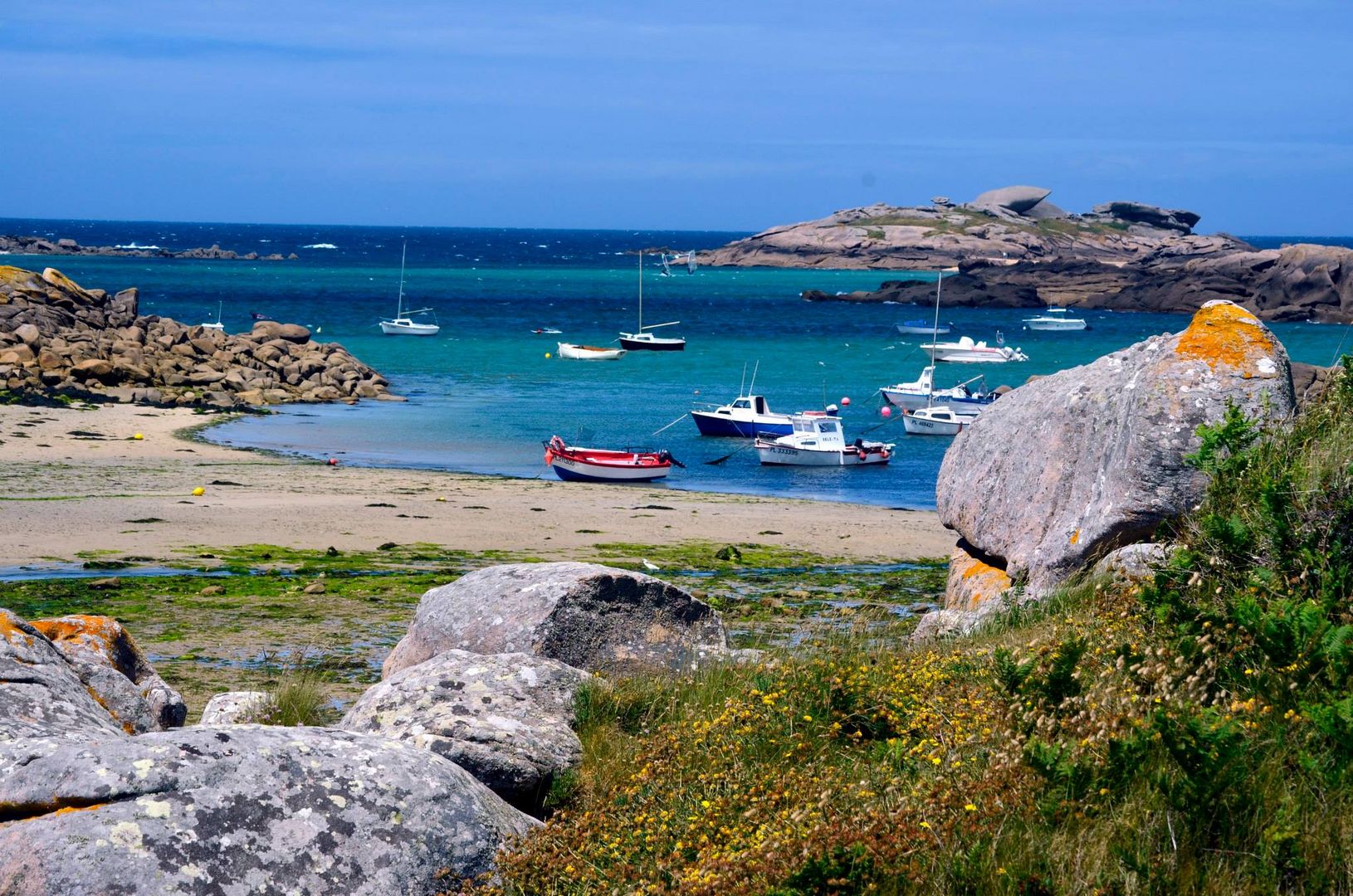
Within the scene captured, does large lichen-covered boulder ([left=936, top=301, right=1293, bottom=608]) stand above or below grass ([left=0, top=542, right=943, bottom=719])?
above

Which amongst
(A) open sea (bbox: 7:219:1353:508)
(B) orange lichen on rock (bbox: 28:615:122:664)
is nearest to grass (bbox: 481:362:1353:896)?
(B) orange lichen on rock (bbox: 28:615:122:664)

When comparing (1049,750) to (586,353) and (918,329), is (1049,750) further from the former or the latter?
(918,329)

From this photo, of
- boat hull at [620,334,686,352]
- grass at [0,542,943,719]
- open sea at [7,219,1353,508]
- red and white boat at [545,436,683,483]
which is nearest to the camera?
grass at [0,542,943,719]

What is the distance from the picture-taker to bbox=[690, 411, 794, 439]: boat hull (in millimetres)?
43156

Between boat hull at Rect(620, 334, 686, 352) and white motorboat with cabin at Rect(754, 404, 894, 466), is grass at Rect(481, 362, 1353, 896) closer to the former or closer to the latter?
white motorboat with cabin at Rect(754, 404, 894, 466)

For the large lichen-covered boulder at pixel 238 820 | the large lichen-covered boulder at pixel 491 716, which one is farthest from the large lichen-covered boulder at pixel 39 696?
the large lichen-covered boulder at pixel 491 716

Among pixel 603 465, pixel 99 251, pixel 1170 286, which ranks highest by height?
pixel 1170 286

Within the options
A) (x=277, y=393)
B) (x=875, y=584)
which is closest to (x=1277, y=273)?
(x=277, y=393)

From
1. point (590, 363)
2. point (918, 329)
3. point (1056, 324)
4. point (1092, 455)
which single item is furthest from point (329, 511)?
point (1056, 324)

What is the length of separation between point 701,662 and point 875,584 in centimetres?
1084

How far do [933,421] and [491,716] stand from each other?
40170 mm

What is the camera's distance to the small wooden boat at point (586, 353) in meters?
69.6

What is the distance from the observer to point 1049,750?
183 inches

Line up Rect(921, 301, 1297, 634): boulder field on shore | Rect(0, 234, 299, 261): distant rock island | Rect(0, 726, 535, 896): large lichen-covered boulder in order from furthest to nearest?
Rect(0, 234, 299, 261): distant rock island
Rect(921, 301, 1297, 634): boulder field on shore
Rect(0, 726, 535, 896): large lichen-covered boulder
